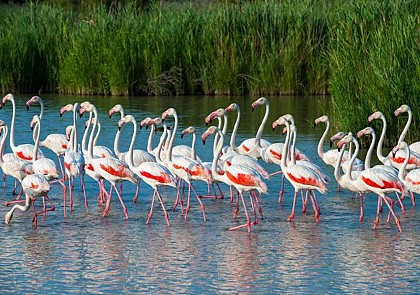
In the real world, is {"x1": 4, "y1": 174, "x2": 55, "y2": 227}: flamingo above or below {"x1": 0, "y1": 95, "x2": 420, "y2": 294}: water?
above

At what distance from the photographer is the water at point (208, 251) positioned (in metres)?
8.01

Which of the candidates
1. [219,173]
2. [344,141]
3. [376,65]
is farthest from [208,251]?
[376,65]

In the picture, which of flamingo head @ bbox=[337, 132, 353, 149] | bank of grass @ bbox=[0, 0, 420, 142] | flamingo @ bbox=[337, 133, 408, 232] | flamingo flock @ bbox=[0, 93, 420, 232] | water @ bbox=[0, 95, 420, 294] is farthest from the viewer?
bank of grass @ bbox=[0, 0, 420, 142]

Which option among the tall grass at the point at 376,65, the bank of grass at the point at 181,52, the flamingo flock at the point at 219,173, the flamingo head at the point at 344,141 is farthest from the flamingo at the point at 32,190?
the bank of grass at the point at 181,52

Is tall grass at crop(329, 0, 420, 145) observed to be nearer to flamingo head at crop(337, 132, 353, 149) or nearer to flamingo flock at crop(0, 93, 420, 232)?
flamingo flock at crop(0, 93, 420, 232)

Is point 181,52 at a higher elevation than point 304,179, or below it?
higher

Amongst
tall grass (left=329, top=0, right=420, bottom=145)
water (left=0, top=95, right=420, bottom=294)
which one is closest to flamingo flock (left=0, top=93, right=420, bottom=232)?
water (left=0, top=95, right=420, bottom=294)

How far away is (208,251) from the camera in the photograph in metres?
9.14

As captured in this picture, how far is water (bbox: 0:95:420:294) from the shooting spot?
8008mm

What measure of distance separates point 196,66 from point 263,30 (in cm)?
188

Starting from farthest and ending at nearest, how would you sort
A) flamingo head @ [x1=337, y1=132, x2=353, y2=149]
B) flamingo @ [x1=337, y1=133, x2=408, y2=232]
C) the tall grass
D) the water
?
the tall grass
flamingo head @ [x1=337, y1=132, x2=353, y2=149]
flamingo @ [x1=337, y1=133, x2=408, y2=232]
the water

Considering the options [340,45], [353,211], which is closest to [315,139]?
[340,45]

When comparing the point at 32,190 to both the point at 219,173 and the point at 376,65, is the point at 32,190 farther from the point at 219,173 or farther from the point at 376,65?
the point at 376,65

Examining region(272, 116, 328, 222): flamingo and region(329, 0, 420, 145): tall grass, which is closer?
region(272, 116, 328, 222): flamingo
